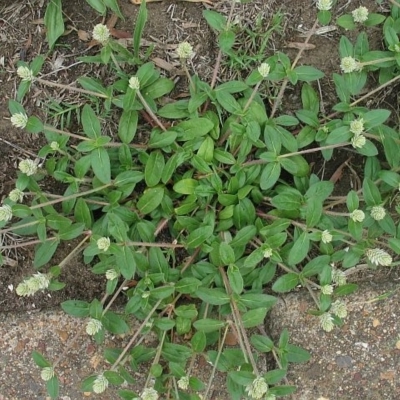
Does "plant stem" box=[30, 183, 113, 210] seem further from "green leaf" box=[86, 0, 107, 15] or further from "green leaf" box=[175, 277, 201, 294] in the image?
"green leaf" box=[86, 0, 107, 15]

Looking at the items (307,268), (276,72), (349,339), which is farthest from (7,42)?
(349,339)

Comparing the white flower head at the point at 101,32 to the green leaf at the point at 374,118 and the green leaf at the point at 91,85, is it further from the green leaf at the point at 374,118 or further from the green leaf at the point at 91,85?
the green leaf at the point at 374,118

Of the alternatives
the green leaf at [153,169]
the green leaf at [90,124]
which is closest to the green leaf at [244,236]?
the green leaf at [153,169]

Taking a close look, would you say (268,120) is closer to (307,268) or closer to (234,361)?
(307,268)

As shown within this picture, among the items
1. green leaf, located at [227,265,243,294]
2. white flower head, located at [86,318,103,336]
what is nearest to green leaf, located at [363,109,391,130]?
green leaf, located at [227,265,243,294]

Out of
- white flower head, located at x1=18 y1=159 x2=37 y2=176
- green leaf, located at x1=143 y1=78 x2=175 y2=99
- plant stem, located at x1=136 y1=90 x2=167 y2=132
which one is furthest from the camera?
green leaf, located at x1=143 y1=78 x2=175 y2=99

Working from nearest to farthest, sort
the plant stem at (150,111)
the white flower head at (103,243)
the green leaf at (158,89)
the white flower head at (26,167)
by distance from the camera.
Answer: the white flower head at (103,243)
the white flower head at (26,167)
the plant stem at (150,111)
the green leaf at (158,89)

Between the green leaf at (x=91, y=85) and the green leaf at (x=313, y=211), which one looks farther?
the green leaf at (x=91, y=85)
